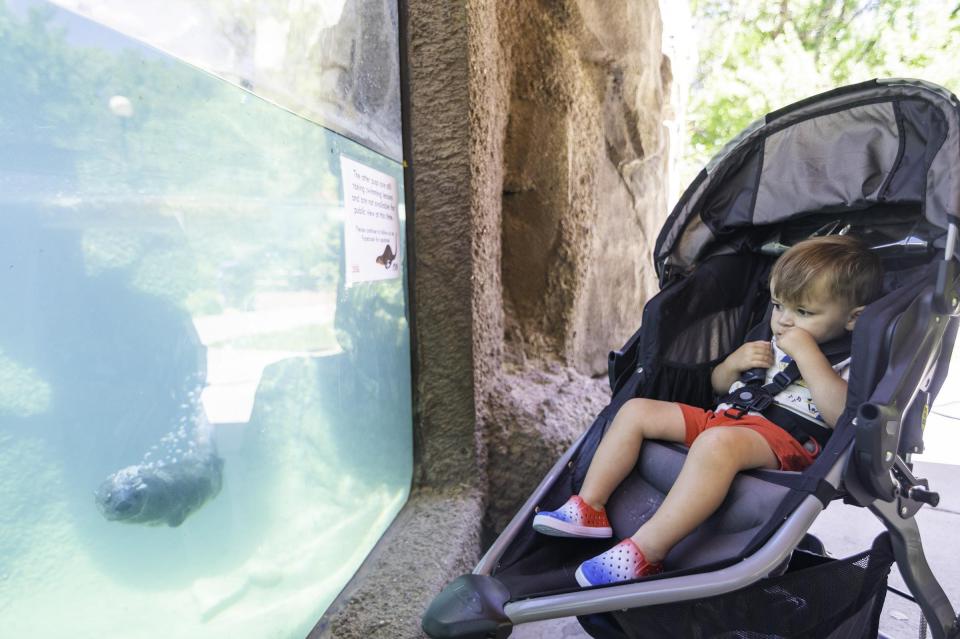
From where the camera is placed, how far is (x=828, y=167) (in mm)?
2031

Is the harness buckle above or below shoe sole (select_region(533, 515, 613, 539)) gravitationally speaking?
above

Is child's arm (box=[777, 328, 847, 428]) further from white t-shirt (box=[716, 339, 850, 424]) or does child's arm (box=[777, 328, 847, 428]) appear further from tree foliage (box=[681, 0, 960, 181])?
tree foliage (box=[681, 0, 960, 181])

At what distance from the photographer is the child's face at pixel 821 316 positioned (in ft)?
5.94

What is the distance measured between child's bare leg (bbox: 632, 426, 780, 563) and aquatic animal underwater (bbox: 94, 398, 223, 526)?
3.11 feet

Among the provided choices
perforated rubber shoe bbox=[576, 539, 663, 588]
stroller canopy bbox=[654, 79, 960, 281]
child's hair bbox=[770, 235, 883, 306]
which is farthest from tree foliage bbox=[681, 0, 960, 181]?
perforated rubber shoe bbox=[576, 539, 663, 588]

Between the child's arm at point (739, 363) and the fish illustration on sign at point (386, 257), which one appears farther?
the fish illustration on sign at point (386, 257)

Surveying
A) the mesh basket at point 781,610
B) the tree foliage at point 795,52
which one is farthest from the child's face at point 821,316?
the tree foliage at point 795,52

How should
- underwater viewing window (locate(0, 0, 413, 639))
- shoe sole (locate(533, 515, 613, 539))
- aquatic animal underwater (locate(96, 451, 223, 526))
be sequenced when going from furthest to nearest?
shoe sole (locate(533, 515, 613, 539)), aquatic animal underwater (locate(96, 451, 223, 526)), underwater viewing window (locate(0, 0, 413, 639))

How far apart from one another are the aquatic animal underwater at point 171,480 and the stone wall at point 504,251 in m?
0.61

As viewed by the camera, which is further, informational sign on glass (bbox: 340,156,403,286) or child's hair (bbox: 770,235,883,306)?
informational sign on glass (bbox: 340,156,403,286)

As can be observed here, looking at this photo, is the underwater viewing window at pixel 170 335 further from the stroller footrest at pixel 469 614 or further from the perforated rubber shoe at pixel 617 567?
the perforated rubber shoe at pixel 617 567

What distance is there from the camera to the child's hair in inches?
70.4

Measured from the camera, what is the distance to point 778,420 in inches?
70.4

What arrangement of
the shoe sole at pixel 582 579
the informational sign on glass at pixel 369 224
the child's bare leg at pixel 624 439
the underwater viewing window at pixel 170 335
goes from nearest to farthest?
the underwater viewing window at pixel 170 335, the shoe sole at pixel 582 579, the child's bare leg at pixel 624 439, the informational sign on glass at pixel 369 224
